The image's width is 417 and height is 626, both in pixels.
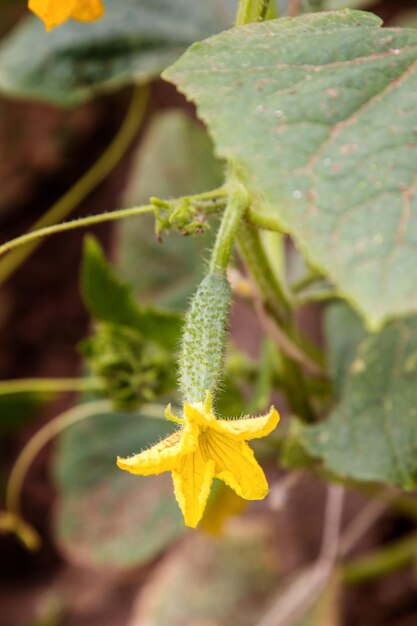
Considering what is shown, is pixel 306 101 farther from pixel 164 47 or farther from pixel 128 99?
pixel 128 99

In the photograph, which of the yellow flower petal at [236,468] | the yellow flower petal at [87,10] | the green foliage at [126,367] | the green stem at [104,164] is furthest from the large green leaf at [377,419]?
the green stem at [104,164]

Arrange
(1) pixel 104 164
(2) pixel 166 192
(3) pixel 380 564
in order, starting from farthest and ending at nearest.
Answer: (1) pixel 104 164 → (2) pixel 166 192 → (3) pixel 380 564

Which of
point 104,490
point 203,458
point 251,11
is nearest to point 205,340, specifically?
point 203,458

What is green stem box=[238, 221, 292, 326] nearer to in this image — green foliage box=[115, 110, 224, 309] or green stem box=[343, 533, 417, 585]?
green foliage box=[115, 110, 224, 309]

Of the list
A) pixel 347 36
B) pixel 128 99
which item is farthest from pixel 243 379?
pixel 128 99

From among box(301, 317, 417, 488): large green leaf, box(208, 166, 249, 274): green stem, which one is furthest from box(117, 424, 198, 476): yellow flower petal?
box(301, 317, 417, 488): large green leaf

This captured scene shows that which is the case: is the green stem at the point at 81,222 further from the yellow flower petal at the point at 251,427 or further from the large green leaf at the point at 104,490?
the large green leaf at the point at 104,490

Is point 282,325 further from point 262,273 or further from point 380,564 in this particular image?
point 380,564
